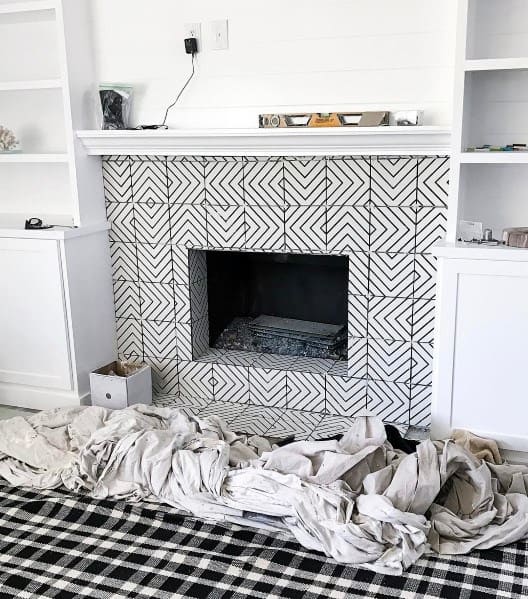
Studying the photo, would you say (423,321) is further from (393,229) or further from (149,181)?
(149,181)

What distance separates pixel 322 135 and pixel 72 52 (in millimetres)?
1120

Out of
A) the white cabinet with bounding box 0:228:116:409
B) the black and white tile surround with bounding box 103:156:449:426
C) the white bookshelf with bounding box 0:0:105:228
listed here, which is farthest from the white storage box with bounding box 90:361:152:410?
the white bookshelf with bounding box 0:0:105:228

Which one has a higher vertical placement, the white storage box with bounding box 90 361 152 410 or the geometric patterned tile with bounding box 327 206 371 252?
the geometric patterned tile with bounding box 327 206 371 252

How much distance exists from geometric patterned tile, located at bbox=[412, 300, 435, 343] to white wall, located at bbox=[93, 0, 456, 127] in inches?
27.4

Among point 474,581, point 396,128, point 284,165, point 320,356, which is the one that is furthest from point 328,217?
point 474,581

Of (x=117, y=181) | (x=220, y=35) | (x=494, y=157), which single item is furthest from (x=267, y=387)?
(x=220, y=35)

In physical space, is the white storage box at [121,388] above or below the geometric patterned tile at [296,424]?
above

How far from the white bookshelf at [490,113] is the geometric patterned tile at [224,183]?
0.89 metres

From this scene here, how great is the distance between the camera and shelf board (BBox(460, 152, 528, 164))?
2.45 metres

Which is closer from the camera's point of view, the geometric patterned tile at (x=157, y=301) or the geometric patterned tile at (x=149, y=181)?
the geometric patterned tile at (x=149, y=181)

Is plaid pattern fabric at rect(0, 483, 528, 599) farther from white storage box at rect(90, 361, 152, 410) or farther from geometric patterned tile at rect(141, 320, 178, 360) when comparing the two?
geometric patterned tile at rect(141, 320, 178, 360)

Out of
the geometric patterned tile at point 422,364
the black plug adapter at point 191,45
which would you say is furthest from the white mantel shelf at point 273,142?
the geometric patterned tile at point 422,364

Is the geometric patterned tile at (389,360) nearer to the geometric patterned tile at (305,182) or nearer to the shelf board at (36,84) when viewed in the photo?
the geometric patterned tile at (305,182)

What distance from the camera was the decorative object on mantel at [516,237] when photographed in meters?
2.46
